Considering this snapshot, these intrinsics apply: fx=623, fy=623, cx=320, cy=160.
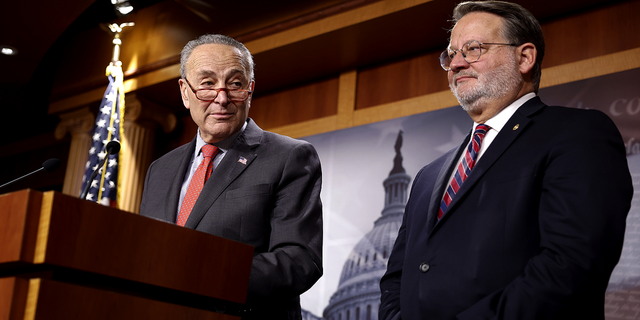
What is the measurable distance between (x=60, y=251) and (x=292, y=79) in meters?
4.56

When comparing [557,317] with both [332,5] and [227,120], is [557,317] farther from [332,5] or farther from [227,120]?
[332,5]

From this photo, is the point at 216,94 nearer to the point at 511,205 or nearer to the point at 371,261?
the point at 511,205

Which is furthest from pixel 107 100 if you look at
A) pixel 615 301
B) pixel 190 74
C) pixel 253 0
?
pixel 615 301

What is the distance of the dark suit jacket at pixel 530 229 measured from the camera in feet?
4.51

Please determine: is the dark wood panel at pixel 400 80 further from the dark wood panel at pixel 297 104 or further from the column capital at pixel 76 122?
the column capital at pixel 76 122

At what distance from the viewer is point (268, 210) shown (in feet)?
6.08

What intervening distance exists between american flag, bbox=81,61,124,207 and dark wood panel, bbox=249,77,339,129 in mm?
1230

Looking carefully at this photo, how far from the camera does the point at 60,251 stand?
1.10m

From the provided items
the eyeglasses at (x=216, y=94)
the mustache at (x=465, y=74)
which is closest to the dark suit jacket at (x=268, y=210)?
the eyeglasses at (x=216, y=94)

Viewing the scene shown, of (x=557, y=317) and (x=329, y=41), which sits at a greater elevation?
(x=329, y=41)

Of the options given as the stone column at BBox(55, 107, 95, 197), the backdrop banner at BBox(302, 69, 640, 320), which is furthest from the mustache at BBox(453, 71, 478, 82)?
the stone column at BBox(55, 107, 95, 197)

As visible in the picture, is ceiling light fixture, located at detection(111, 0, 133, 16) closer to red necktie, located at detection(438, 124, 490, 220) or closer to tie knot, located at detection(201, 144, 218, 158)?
tie knot, located at detection(201, 144, 218, 158)

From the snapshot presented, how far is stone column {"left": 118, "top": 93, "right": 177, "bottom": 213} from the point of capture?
583 centimetres

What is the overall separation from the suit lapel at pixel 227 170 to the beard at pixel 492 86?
2.22ft
